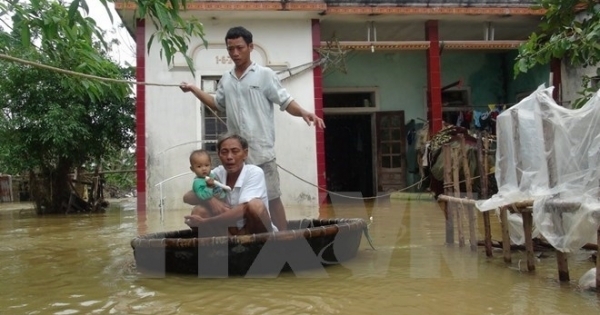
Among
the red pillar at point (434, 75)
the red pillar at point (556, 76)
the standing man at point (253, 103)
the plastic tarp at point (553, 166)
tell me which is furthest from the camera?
the red pillar at point (556, 76)

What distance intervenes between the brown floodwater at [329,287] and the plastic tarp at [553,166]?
35 cm

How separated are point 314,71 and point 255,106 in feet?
21.0

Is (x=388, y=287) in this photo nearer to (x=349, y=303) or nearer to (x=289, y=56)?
(x=349, y=303)

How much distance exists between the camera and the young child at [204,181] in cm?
369

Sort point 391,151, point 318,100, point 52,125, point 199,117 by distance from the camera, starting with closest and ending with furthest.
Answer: point 199,117
point 318,100
point 52,125
point 391,151

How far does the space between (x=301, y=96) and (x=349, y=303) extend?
7.61 meters

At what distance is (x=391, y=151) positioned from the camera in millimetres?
12078

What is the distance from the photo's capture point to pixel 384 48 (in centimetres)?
1038

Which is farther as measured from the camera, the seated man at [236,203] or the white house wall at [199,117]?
the white house wall at [199,117]

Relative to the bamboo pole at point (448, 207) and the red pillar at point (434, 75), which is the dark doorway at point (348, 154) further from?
the bamboo pole at point (448, 207)

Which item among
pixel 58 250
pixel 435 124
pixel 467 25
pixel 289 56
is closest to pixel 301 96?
pixel 289 56

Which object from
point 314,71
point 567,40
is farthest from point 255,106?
point 314,71

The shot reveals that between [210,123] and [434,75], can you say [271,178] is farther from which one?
[434,75]

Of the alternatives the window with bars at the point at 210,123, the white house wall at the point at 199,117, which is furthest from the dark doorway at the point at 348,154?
the window with bars at the point at 210,123
